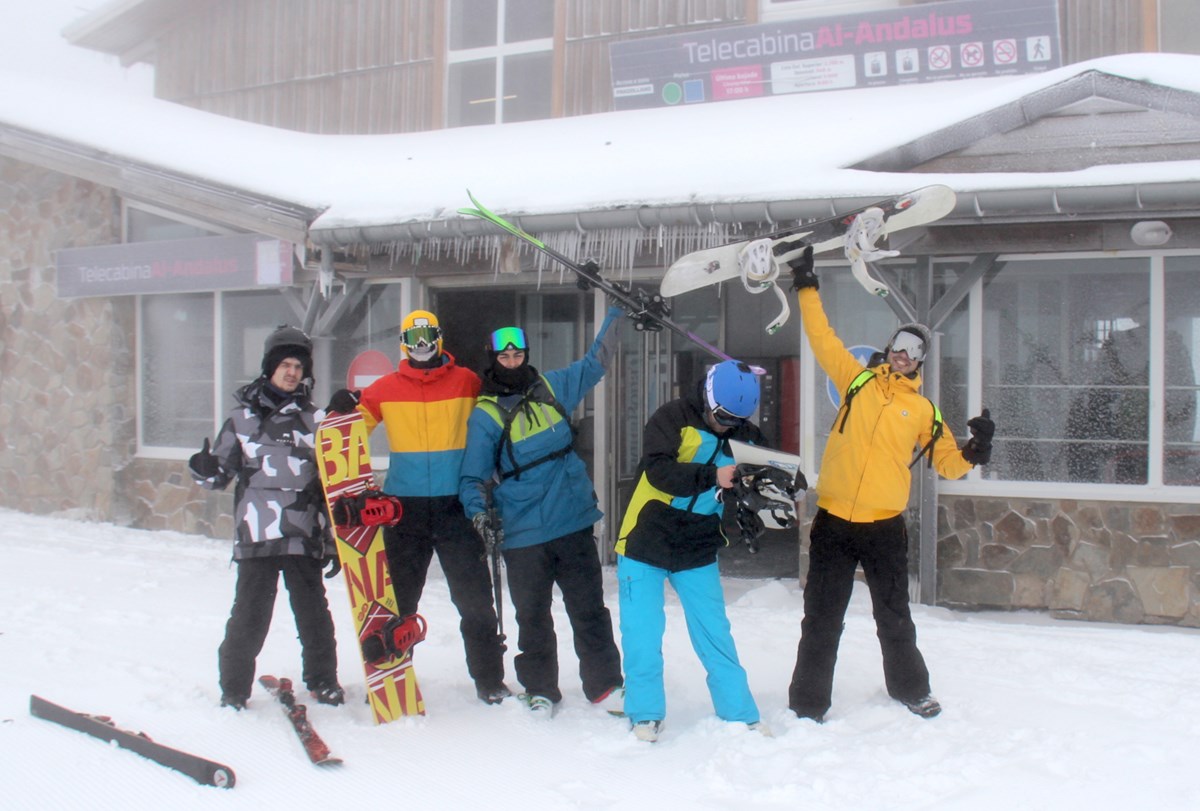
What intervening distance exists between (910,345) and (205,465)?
276 cm

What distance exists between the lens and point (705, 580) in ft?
11.5

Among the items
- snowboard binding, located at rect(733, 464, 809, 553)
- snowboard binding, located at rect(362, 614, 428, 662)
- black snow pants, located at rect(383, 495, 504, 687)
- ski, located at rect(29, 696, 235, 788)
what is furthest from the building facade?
ski, located at rect(29, 696, 235, 788)

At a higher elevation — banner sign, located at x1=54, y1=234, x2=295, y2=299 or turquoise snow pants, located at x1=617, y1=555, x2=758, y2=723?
banner sign, located at x1=54, y1=234, x2=295, y2=299

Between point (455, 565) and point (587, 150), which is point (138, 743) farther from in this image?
point (587, 150)

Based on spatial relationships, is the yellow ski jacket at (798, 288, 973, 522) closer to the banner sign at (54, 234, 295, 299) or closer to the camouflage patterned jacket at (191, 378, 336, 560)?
the camouflage patterned jacket at (191, 378, 336, 560)

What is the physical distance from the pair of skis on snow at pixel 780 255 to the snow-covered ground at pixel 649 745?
1614 millimetres

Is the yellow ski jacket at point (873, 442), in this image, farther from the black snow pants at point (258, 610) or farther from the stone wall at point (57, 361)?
the stone wall at point (57, 361)

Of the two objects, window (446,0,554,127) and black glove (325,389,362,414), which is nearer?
black glove (325,389,362,414)

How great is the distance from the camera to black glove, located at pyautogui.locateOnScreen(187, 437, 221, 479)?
357 centimetres

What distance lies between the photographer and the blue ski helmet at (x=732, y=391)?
338 centimetres

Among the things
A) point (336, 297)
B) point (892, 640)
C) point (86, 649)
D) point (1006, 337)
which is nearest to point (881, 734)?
point (892, 640)

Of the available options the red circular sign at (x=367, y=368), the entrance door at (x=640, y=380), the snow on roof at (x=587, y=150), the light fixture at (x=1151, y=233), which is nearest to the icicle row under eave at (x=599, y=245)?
the snow on roof at (x=587, y=150)

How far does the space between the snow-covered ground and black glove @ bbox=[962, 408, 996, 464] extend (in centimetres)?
102

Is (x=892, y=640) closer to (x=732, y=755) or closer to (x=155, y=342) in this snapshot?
(x=732, y=755)
